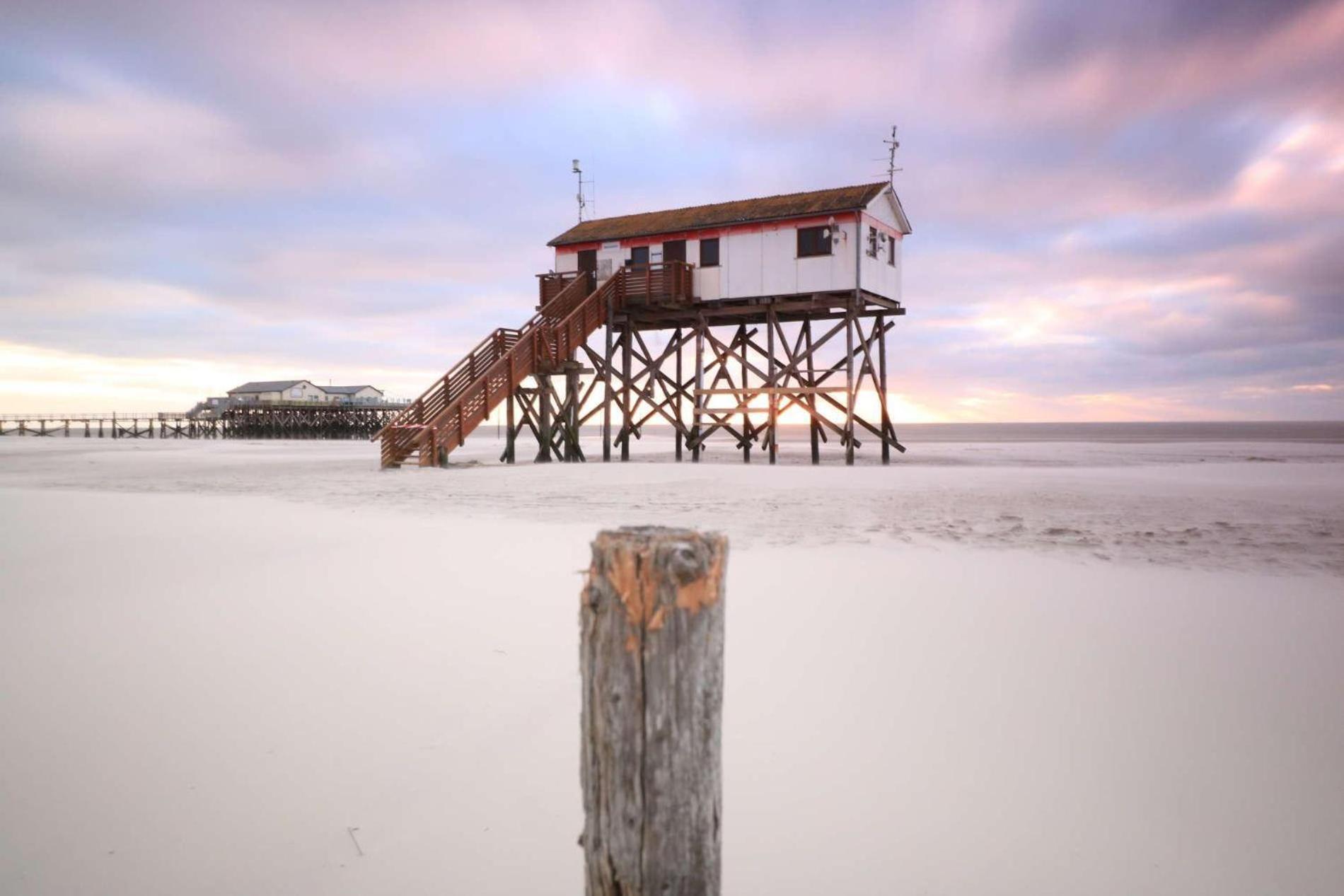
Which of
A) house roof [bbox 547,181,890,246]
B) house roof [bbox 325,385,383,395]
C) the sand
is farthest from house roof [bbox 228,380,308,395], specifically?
the sand

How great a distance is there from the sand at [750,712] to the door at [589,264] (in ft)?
60.0

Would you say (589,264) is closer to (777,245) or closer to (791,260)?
(777,245)

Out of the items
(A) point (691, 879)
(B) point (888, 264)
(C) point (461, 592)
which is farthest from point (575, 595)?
(B) point (888, 264)

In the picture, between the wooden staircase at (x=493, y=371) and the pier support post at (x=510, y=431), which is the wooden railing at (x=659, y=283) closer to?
the wooden staircase at (x=493, y=371)

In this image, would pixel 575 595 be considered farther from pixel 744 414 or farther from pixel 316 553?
pixel 744 414

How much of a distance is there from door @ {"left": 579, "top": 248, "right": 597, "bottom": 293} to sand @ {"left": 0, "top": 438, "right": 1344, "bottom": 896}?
60.0ft

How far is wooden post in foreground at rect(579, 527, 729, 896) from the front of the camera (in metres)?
2.37

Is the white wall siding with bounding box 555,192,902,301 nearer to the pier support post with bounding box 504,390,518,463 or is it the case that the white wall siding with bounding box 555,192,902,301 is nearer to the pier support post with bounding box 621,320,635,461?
the pier support post with bounding box 621,320,635,461

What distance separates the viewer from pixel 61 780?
4023 mm

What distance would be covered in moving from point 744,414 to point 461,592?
63.9 ft

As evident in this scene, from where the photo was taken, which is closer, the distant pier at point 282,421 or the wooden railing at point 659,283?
the wooden railing at point 659,283

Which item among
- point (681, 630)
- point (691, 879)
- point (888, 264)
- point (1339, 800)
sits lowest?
point (1339, 800)

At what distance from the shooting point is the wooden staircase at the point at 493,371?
838 inches

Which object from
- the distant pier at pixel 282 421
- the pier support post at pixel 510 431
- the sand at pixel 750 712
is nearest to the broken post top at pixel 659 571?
the sand at pixel 750 712
